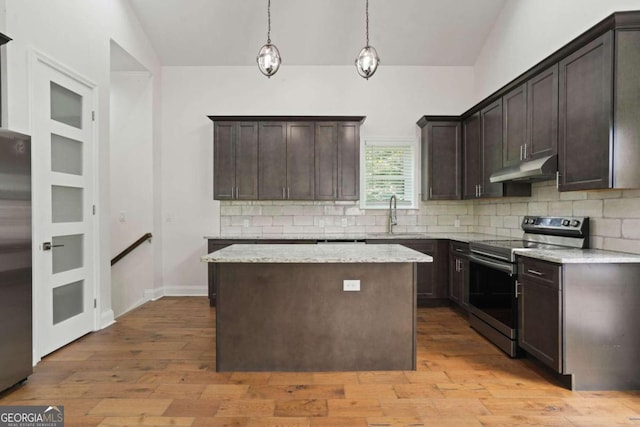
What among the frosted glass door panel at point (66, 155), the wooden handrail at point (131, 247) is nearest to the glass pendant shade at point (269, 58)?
the frosted glass door panel at point (66, 155)

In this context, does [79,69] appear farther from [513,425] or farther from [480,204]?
[480,204]

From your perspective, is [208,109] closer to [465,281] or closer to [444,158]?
[444,158]

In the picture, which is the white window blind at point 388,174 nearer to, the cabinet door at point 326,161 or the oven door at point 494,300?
the cabinet door at point 326,161

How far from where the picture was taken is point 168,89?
18.3 ft

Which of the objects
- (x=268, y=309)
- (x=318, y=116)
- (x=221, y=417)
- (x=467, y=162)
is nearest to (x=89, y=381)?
(x=221, y=417)

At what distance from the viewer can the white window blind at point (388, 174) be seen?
5.61m

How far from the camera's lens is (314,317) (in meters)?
2.91

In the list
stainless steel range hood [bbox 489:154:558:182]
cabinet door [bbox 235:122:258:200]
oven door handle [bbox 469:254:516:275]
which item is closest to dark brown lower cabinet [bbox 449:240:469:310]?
oven door handle [bbox 469:254:516:275]

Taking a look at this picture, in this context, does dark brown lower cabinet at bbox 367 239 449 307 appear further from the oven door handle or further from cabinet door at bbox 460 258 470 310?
the oven door handle

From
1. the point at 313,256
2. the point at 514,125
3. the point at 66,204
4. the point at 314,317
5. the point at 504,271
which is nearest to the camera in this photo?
the point at 313,256

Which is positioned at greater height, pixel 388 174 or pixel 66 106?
pixel 66 106

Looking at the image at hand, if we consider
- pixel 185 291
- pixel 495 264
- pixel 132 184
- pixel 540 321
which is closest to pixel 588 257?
pixel 540 321

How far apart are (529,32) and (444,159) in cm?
175

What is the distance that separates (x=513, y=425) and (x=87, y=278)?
392cm
